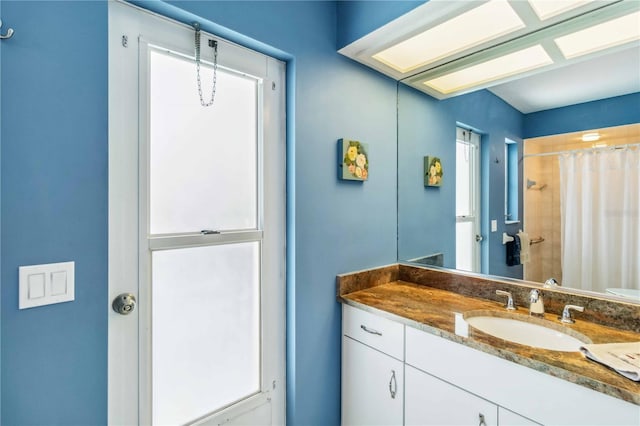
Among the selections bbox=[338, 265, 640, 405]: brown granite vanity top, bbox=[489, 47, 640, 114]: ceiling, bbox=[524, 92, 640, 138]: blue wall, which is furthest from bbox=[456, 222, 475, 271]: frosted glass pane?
bbox=[489, 47, 640, 114]: ceiling

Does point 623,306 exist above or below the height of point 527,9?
below

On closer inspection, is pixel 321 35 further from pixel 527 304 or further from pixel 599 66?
pixel 527 304

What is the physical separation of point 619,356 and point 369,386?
963 mm

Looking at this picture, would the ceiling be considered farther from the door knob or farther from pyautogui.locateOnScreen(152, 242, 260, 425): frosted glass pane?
the door knob

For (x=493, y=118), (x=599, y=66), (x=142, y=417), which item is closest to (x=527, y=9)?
(x=599, y=66)

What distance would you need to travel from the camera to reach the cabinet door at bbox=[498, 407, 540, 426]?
0.95 m

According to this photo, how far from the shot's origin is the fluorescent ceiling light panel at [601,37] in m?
1.19

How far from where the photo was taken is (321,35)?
61.5 inches

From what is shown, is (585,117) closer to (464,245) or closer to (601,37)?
(601,37)

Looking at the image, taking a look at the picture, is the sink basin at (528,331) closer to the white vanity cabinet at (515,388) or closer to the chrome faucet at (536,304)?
the chrome faucet at (536,304)

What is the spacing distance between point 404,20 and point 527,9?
1.61ft

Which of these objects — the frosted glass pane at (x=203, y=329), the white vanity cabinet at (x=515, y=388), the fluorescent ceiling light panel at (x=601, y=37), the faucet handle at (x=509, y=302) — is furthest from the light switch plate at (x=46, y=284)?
the fluorescent ceiling light panel at (x=601, y=37)

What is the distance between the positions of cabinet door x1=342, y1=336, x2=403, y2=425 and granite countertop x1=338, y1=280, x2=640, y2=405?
227mm

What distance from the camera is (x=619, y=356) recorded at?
0.90 metres
